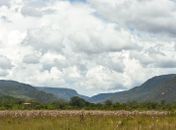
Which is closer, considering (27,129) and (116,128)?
(116,128)

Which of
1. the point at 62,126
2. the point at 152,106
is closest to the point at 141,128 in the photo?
the point at 62,126

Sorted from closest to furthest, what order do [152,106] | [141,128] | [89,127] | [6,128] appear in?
1. [141,128]
2. [89,127]
3. [6,128]
4. [152,106]

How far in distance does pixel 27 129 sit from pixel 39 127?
0.76 metres

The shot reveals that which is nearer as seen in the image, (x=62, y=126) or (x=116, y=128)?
(x=116, y=128)

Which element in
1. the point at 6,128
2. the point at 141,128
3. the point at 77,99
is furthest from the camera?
the point at 77,99

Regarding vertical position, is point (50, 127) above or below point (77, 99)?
below

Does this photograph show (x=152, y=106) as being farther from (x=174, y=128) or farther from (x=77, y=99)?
(x=174, y=128)

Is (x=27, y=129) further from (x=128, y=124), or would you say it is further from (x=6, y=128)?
(x=128, y=124)

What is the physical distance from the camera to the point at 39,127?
25.6m

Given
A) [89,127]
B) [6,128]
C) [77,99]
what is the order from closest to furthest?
[89,127], [6,128], [77,99]

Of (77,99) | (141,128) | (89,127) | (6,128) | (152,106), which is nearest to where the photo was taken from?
(141,128)

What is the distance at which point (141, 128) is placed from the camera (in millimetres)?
22438

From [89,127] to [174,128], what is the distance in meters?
4.33

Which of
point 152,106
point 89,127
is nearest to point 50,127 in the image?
point 89,127
